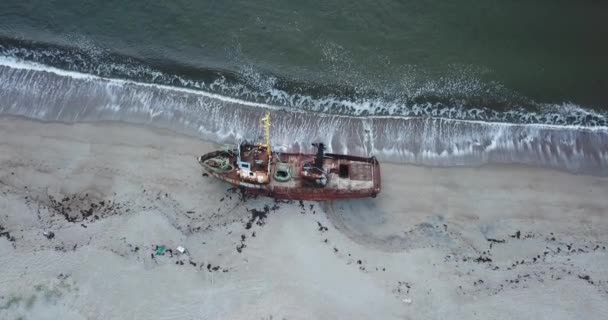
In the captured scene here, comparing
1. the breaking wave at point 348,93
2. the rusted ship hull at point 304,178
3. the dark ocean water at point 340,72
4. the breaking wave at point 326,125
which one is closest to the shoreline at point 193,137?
the breaking wave at point 326,125

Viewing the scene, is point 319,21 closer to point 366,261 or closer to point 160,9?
point 160,9

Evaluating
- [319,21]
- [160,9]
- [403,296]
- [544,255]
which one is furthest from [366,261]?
[160,9]

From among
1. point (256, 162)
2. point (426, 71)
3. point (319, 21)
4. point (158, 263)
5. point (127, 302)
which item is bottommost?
point (127, 302)

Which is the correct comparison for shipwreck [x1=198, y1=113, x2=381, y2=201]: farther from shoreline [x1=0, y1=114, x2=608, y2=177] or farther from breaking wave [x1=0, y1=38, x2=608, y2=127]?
breaking wave [x1=0, y1=38, x2=608, y2=127]

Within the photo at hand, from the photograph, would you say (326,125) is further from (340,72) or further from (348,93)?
(340,72)

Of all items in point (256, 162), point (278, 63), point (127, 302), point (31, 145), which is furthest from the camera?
point (278, 63)

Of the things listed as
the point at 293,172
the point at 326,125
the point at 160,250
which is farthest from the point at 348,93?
the point at 160,250

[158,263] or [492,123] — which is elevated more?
[492,123]
